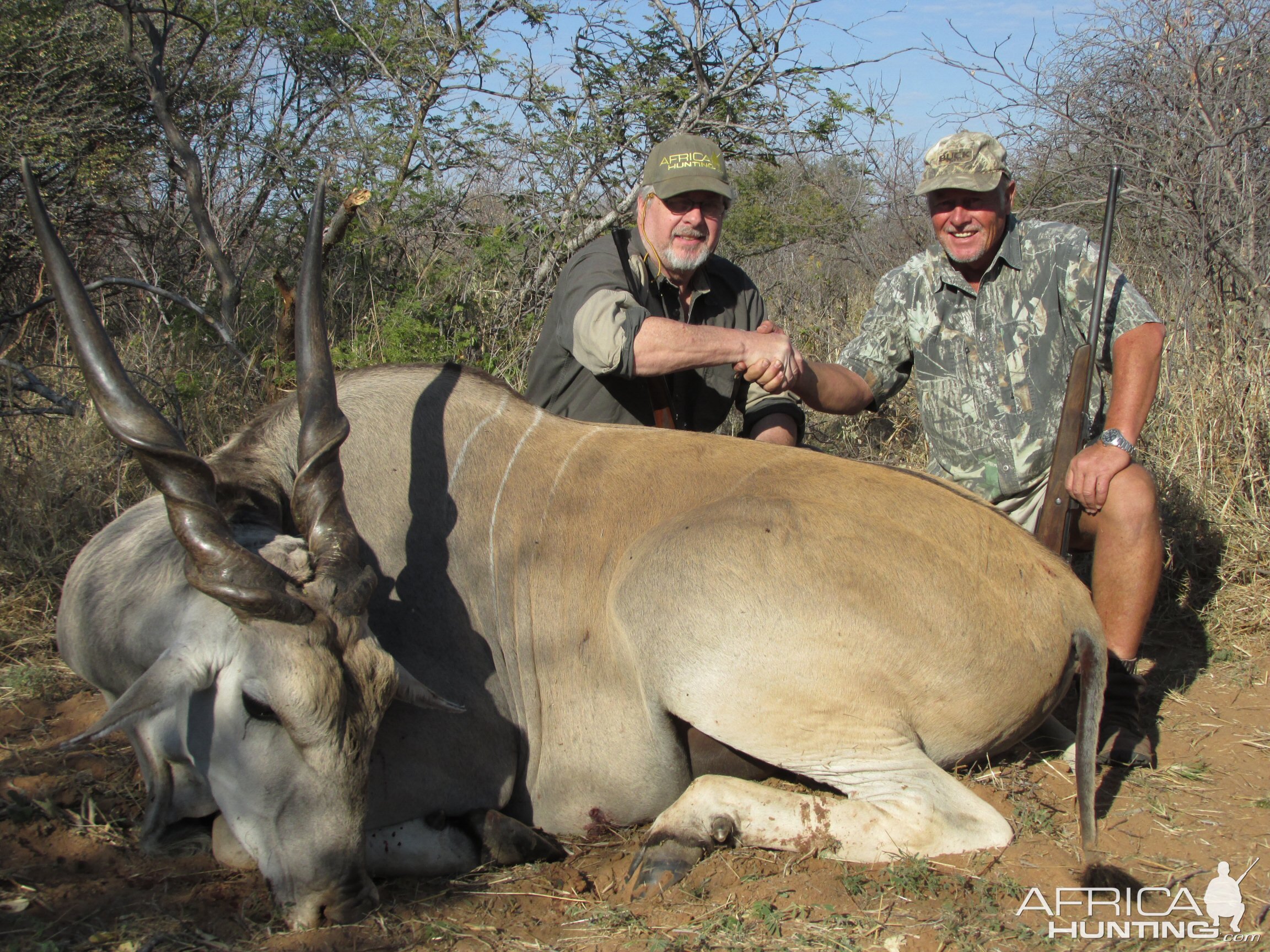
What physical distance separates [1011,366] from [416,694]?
8.99ft

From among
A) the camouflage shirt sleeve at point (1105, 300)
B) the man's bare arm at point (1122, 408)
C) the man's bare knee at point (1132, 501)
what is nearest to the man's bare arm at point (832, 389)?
the camouflage shirt sleeve at point (1105, 300)

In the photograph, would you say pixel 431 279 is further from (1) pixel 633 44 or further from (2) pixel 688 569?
(2) pixel 688 569

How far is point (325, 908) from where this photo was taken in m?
2.46

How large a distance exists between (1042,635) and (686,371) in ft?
6.42

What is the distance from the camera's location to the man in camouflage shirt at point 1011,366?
3.52 metres

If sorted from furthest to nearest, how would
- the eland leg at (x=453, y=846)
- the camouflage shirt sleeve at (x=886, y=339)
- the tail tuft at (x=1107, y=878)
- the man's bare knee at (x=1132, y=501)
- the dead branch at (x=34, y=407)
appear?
1. the dead branch at (x=34, y=407)
2. the camouflage shirt sleeve at (x=886, y=339)
3. the man's bare knee at (x=1132, y=501)
4. the eland leg at (x=453, y=846)
5. the tail tuft at (x=1107, y=878)

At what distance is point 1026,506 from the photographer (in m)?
4.24

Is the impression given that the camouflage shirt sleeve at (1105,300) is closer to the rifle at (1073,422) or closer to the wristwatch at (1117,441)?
the rifle at (1073,422)

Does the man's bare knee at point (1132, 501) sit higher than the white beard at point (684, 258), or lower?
lower

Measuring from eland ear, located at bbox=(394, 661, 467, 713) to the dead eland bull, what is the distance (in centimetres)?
3

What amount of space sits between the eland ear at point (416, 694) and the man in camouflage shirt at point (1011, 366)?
1635 millimetres

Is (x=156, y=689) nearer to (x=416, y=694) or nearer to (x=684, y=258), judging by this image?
(x=416, y=694)

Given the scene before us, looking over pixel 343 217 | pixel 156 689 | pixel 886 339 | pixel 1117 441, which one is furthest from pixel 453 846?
pixel 343 217

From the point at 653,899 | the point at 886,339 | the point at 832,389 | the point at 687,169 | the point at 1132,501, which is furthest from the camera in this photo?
the point at 886,339
